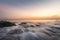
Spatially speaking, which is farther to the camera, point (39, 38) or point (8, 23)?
point (8, 23)

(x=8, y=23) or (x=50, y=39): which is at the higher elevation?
(x=8, y=23)

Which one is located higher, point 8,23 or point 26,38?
point 8,23

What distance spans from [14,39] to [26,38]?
0.55 meters

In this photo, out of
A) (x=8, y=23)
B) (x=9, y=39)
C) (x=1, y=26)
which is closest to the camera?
(x=9, y=39)

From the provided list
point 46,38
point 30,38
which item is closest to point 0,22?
point 30,38

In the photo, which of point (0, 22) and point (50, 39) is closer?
point (50, 39)

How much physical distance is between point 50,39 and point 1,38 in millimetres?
2238

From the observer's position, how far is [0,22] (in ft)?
23.7

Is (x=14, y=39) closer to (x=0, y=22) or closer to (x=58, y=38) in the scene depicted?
(x=58, y=38)

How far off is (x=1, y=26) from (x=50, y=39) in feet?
12.5

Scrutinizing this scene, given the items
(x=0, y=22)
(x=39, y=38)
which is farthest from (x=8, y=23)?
(x=39, y=38)

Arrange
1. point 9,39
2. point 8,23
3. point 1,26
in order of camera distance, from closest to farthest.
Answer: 1. point 9,39
2. point 1,26
3. point 8,23

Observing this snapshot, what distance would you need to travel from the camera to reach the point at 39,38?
15.8 feet

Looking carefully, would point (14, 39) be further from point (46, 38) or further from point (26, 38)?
point (46, 38)
